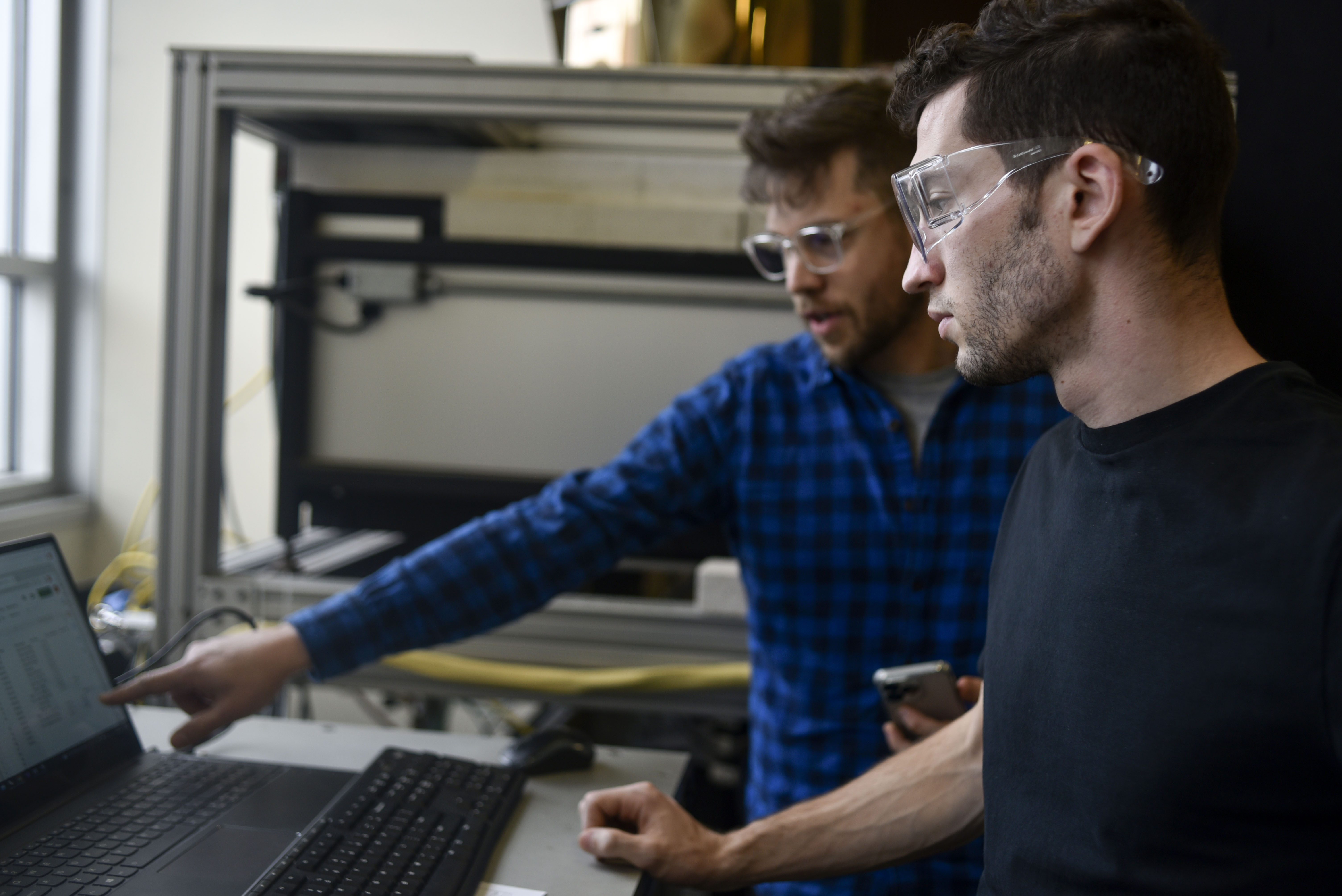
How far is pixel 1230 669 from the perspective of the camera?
2.02 ft

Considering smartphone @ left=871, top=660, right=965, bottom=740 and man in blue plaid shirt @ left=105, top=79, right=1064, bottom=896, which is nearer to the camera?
smartphone @ left=871, top=660, right=965, bottom=740

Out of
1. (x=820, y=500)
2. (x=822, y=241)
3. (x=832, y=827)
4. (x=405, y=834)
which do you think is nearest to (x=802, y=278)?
(x=822, y=241)

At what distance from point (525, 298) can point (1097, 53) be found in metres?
1.03

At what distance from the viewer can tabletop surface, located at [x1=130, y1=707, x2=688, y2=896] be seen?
892 millimetres

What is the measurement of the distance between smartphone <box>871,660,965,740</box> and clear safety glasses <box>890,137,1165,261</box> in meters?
0.52

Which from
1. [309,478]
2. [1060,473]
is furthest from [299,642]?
[1060,473]

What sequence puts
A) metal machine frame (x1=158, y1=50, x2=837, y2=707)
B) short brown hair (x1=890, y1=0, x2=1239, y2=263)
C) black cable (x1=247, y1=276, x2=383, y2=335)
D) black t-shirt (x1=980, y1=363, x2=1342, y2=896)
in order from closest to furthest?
black t-shirt (x1=980, y1=363, x2=1342, y2=896), short brown hair (x1=890, y1=0, x2=1239, y2=263), metal machine frame (x1=158, y1=50, x2=837, y2=707), black cable (x1=247, y1=276, x2=383, y2=335)

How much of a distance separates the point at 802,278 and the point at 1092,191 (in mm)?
563

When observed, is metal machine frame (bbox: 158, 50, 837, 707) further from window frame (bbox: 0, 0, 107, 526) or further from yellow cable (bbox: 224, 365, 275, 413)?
window frame (bbox: 0, 0, 107, 526)

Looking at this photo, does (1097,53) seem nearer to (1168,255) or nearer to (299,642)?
(1168,255)

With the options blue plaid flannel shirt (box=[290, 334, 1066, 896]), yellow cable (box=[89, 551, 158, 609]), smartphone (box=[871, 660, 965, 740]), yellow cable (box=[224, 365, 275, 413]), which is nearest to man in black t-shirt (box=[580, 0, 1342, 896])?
smartphone (box=[871, 660, 965, 740])

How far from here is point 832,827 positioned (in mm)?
944

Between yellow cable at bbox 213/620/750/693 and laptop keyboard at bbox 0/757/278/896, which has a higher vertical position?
laptop keyboard at bbox 0/757/278/896

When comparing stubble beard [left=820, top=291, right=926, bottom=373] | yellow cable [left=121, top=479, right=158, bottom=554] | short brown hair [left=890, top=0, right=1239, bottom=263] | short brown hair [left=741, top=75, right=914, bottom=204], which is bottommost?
yellow cable [left=121, top=479, right=158, bottom=554]
